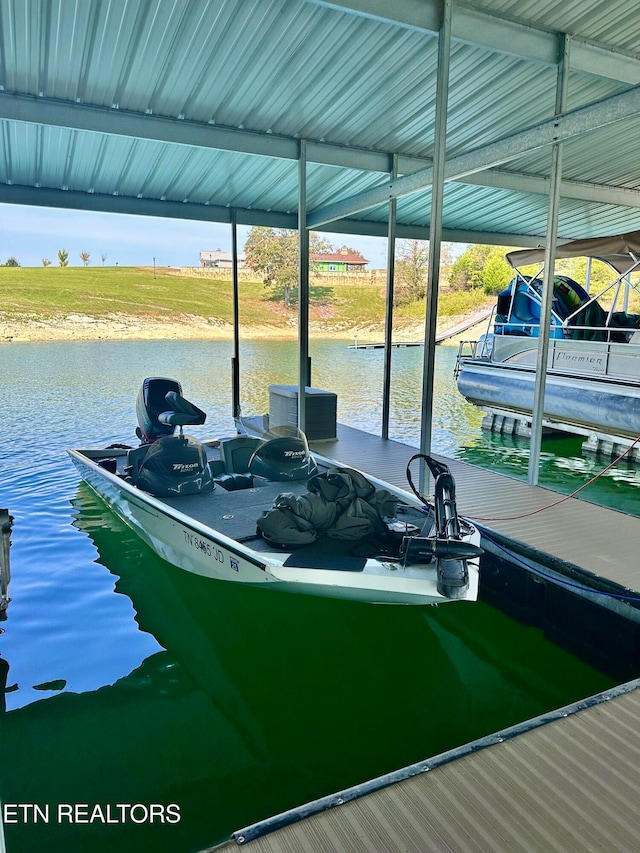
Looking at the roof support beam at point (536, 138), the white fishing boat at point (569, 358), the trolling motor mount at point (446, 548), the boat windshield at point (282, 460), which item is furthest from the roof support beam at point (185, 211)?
the trolling motor mount at point (446, 548)

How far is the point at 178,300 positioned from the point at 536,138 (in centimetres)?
4218

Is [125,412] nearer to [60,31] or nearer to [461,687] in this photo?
[60,31]

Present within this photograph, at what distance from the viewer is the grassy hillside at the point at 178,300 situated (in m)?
41.4

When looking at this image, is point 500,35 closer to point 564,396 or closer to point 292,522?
point 292,522

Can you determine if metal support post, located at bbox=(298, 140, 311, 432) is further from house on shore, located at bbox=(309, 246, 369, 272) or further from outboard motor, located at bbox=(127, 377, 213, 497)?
house on shore, located at bbox=(309, 246, 369, 272)

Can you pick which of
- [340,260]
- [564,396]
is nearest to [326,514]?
[564,396]

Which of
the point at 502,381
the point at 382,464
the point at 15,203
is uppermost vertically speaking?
the point at 15,203

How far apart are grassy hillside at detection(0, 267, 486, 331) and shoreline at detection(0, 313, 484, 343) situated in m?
0.48

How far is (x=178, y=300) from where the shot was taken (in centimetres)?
4462

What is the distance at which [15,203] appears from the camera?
7.76 m

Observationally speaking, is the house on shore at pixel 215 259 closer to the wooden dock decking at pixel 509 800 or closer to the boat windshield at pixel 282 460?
the boat windshield at pixel 282 460

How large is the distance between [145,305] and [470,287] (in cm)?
2240

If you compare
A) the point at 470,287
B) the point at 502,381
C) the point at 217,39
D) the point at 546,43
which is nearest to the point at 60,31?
the point at 217,39
